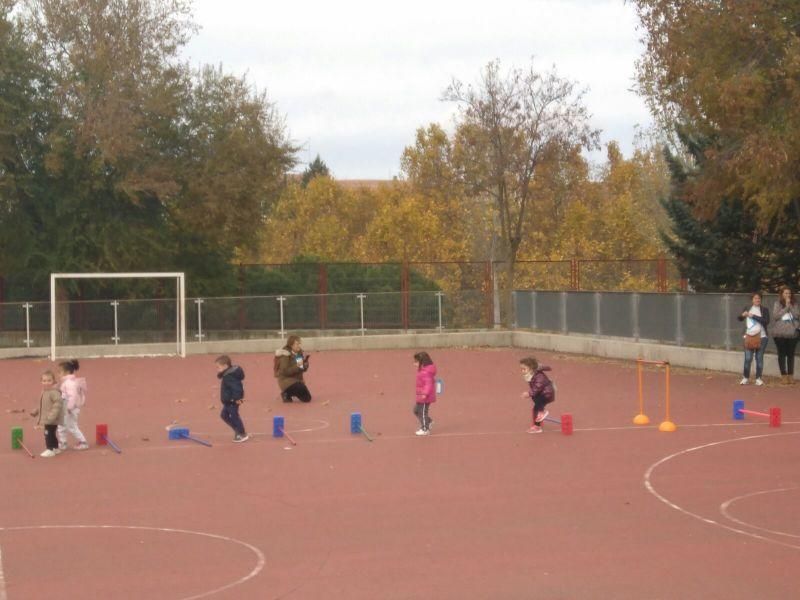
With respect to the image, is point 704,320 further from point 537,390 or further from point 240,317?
point 240,317

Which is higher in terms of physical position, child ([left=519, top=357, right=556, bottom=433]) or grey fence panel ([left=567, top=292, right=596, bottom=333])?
grey fence panel ([left=567, top=292, right=596, bottom=333])

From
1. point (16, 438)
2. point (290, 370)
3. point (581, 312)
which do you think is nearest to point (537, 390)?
point (290, 370)

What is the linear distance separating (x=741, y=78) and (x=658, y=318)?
8.95m

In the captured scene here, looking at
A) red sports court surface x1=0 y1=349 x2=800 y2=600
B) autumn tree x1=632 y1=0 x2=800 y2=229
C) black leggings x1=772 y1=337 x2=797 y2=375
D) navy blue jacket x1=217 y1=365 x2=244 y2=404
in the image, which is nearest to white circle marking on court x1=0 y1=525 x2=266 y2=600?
red sports court surface x1=0 y1=349 x2=800 y2=600

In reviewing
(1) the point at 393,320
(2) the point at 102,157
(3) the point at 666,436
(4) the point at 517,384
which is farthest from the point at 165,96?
(3) the point at 666,436

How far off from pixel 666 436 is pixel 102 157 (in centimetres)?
2335

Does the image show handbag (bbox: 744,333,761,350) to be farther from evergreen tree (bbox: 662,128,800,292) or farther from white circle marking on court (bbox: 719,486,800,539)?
white circle marking on court (bbox: 719,486,800,539)

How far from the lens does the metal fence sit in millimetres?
25969

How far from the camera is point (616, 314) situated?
30.4 m

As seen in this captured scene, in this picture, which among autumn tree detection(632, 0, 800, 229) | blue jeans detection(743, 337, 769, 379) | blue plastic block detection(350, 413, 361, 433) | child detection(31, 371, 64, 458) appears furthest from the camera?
blue jeans detection(743, 337, 769, 379)

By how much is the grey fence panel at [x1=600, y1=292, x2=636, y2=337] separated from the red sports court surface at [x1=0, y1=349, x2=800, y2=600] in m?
8.83

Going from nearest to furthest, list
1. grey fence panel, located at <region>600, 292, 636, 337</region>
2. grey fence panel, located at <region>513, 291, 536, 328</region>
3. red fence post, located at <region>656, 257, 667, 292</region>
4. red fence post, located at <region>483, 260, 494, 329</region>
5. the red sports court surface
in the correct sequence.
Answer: the red sports court surface, grey fence panel, located at <region>600, 292, 636, 337</region>, grey fence panel, located at <region>513, 291, 536, 328</region>, red fence post, located at <region>656, 257, 667, 292</region>, red fence post, located at <region>483, 260, 494, 329</region>

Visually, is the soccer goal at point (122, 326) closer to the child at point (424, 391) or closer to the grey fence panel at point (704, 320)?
the grey fence panel at point (704, 320)

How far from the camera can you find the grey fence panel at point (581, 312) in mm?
31562
